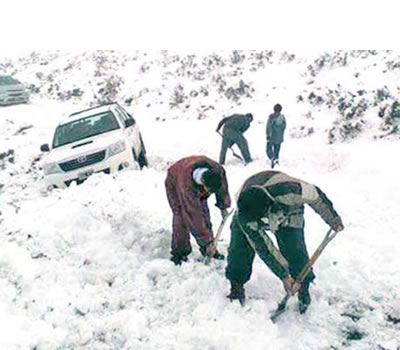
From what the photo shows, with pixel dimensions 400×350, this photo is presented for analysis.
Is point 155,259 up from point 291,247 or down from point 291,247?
down

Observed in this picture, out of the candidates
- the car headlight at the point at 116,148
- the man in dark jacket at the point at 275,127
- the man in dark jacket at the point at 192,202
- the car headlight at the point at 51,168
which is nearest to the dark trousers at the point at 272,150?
the man in dark jacket at the point at 275,127

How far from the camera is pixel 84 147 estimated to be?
9094 millimetres

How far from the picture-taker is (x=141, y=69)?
2445 centimetres

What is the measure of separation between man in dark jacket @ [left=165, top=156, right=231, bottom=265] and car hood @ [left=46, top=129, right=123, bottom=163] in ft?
12.0

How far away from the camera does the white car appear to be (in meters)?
8.84

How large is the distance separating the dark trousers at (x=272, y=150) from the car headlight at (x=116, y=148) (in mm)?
3845

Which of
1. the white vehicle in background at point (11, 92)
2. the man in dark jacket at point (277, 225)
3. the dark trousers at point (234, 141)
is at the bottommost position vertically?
the white vehicle in background at point (11, 92)

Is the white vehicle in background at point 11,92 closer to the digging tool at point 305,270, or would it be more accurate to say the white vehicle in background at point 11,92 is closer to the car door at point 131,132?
the car door at point 131,132

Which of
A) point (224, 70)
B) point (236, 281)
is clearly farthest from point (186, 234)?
point (224, 70)

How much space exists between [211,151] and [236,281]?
869 cm

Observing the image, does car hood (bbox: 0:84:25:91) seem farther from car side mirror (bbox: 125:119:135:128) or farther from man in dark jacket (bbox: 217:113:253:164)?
man in dark jacket (bbox: 217:113:253:164)

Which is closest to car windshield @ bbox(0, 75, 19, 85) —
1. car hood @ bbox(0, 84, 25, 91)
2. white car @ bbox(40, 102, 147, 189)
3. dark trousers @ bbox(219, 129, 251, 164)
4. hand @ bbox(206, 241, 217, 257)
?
car hood @ bbox(0, 84, 25, 91)

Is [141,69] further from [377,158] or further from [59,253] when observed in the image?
[59,253]

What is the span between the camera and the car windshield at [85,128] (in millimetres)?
9795
